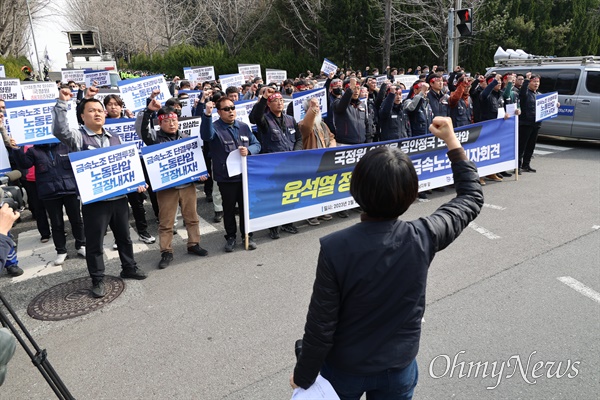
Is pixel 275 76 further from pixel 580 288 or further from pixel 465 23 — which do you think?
pixel 580 288

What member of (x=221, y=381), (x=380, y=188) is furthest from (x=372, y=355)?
(x=221, y=381)

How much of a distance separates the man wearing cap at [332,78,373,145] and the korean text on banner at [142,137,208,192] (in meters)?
2.66

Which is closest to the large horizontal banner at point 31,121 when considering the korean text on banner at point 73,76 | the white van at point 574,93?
the korean text on banner at point 73,76

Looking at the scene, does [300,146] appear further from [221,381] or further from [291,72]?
[291,72]

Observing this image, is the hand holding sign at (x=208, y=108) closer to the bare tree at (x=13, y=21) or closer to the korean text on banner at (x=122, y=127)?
the korean text on banner at (x=122, y=127)

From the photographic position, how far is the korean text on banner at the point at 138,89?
8.27 meters

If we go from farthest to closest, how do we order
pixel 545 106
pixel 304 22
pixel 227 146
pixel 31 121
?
pixel 304 22
pixel 545 106
pixel 31 121
pixel 227 146

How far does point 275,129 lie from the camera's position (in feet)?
21.2

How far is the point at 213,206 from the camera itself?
793 centimetres

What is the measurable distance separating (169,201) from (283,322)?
2470 millimetres

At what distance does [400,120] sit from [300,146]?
2.19 m

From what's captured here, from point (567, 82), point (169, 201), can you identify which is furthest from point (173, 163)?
point (567, 82)

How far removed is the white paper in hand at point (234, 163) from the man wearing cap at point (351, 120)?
2337 millimetres

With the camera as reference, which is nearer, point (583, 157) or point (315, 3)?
point (583, 157)
